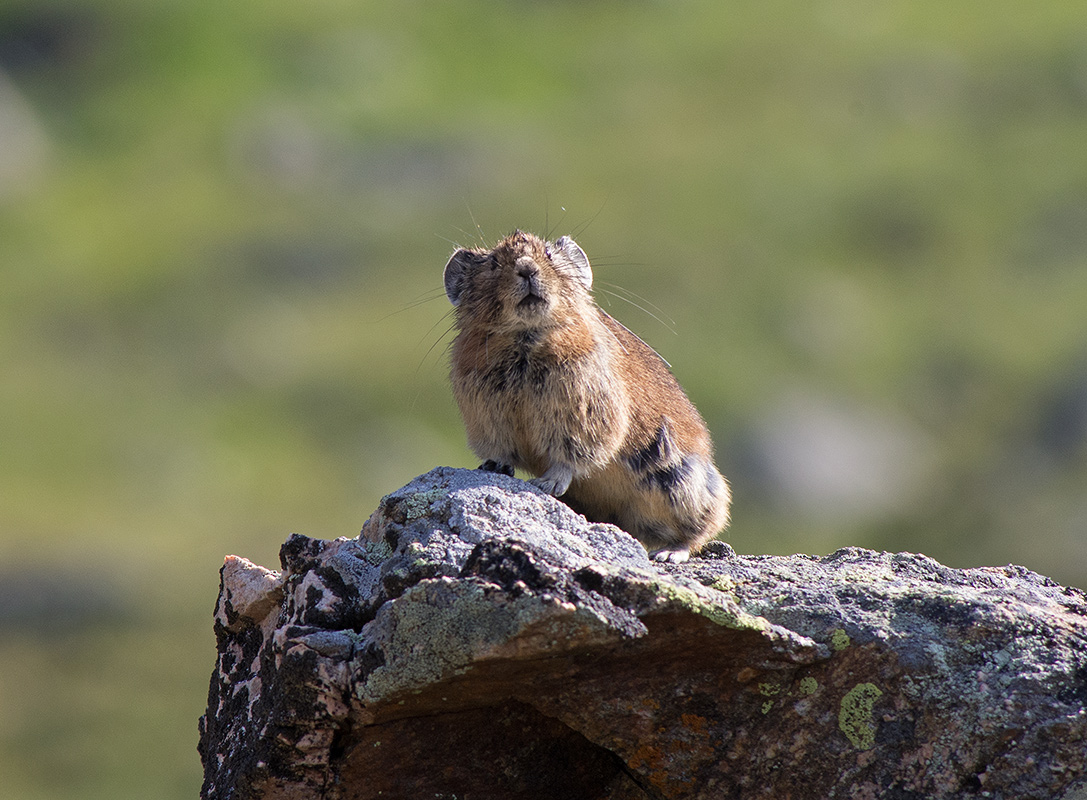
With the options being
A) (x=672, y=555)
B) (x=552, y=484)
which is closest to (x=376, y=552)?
(x=552, y=484)

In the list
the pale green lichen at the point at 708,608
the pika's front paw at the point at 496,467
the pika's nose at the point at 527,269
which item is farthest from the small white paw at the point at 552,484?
the pale green lichen at the point at 708,608

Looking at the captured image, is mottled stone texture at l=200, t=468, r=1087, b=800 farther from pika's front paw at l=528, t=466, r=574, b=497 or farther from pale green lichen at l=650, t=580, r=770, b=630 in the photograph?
pika's front paw at l=528, t=466, r=574, b=497

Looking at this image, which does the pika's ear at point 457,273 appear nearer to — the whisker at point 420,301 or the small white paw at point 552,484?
the whisker at point 420,301

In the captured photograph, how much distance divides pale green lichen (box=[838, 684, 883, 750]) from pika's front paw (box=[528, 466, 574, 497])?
10.6ft

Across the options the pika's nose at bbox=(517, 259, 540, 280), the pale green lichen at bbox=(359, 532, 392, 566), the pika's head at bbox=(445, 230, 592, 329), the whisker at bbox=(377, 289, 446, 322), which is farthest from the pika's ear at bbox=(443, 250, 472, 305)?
the pale green lichen at bbox=(359, 532, 392, 566)

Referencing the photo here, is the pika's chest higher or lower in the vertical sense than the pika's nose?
lower

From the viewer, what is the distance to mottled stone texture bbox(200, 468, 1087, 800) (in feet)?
26.2

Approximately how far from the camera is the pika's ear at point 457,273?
12.1 meters

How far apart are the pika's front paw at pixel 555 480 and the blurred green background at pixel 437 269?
32207 millimetres

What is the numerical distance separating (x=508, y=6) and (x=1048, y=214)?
36855 millimetres

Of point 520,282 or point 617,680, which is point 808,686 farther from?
point 520,282

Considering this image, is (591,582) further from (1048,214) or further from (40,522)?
(1048,214)

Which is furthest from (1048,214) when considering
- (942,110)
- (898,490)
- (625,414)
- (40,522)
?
(625,414)

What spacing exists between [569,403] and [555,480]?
593 mm
